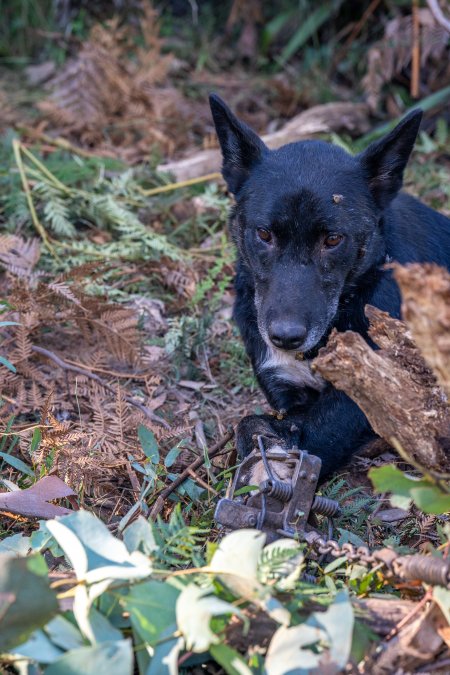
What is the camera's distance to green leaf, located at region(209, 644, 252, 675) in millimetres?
2088

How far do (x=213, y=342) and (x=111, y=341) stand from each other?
73cm

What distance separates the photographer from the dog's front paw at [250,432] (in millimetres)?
3395

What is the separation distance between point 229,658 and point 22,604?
541mm

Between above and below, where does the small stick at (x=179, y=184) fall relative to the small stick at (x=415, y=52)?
below

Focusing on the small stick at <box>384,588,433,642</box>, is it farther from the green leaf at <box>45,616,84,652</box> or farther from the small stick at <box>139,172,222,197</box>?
the small stick at <box>139,172,222,197</box>

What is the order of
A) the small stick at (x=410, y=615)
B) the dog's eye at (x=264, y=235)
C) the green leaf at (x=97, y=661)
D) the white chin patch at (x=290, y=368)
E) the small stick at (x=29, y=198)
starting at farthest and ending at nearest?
1. the small stick at (x=29, y=198)
2. the white chin patch at (x=290, y=368)
3. the dog's eye at (x=264, y=235)
4. the small stick at (x=410, y=615)
5. the green leaf at (x=97, y=661)

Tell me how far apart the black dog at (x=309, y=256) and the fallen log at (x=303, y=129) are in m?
2.14

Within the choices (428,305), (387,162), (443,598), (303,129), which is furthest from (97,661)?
(303,129)

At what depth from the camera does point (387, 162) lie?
3748mm

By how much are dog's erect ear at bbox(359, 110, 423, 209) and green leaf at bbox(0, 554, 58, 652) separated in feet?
7.87

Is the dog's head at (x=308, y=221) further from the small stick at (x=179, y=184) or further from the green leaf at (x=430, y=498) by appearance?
the small stick at (x=179, y=184)

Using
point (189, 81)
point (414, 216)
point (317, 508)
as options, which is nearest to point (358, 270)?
point (414, 216)

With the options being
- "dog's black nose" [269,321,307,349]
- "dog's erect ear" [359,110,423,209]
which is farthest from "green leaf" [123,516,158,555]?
"dog's erect ear" [359,110,423,209]

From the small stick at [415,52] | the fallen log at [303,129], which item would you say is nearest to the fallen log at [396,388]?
the fallen log at [303,129]
